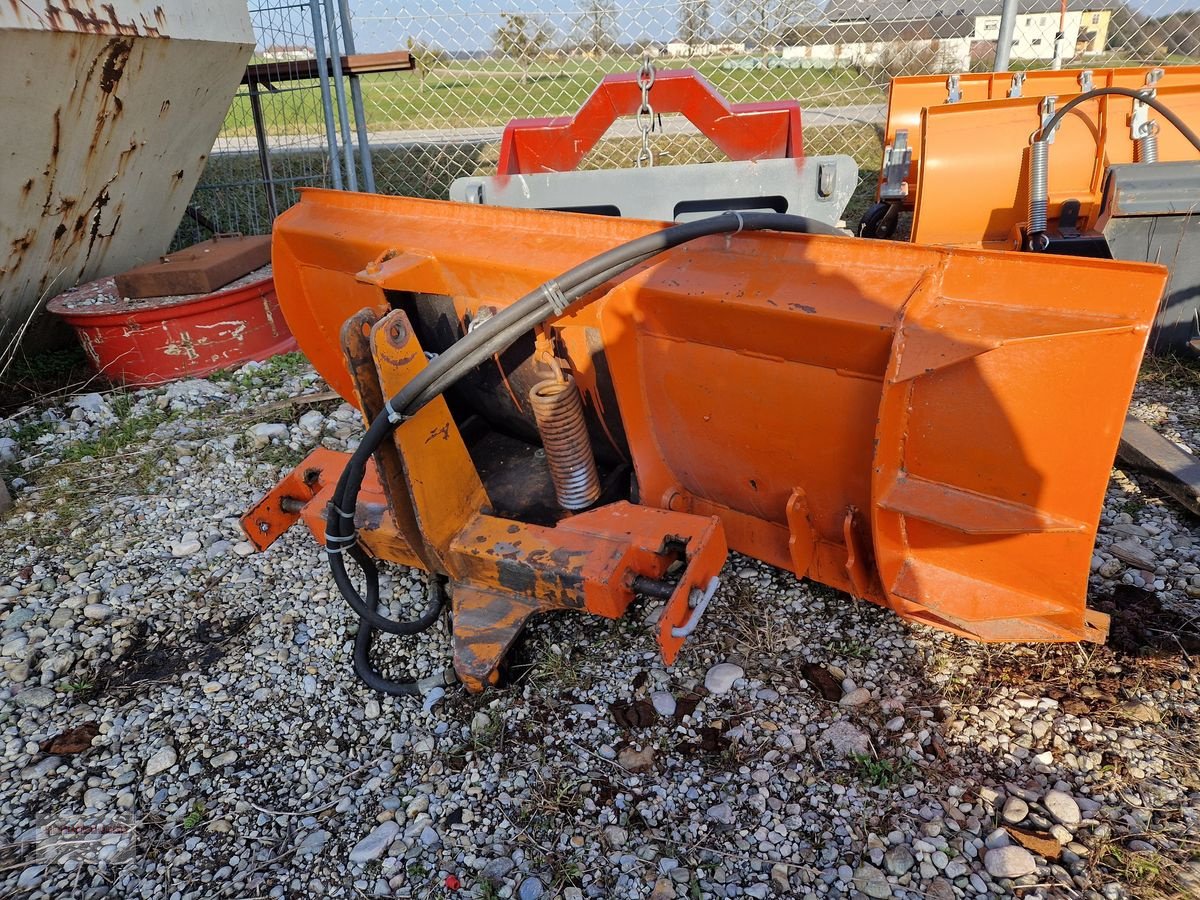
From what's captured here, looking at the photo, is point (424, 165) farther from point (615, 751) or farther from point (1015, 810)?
point (1015, 810)

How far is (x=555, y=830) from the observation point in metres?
1.81

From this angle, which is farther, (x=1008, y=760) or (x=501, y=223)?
(x=501, y=223)

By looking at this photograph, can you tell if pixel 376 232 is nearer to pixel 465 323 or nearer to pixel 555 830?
pixel 465 323

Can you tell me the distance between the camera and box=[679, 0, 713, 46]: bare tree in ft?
21.5

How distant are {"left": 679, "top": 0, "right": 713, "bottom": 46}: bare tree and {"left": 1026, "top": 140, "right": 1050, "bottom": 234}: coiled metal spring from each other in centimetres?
406

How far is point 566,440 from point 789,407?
624 millimetres

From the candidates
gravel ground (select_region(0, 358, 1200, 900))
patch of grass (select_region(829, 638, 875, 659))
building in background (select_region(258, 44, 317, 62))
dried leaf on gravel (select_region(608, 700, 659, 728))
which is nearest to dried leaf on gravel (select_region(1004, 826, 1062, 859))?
gravel ground (select_region(0, 358, 1200, 900))

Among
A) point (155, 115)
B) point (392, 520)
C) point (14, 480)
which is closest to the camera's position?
point (392, 520)

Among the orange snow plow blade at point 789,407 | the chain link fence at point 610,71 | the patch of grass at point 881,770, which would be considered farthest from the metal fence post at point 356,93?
the patch of grass at point 881,770

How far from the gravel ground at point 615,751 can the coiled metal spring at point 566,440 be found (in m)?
0.41

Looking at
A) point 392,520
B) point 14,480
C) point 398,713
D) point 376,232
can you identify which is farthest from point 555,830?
point 14,480

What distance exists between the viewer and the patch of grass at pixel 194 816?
191 centimetres

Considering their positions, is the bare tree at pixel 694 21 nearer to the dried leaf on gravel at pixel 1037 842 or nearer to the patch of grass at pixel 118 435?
the patch of grass at pixel 118 435

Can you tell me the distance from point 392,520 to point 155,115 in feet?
10.5
